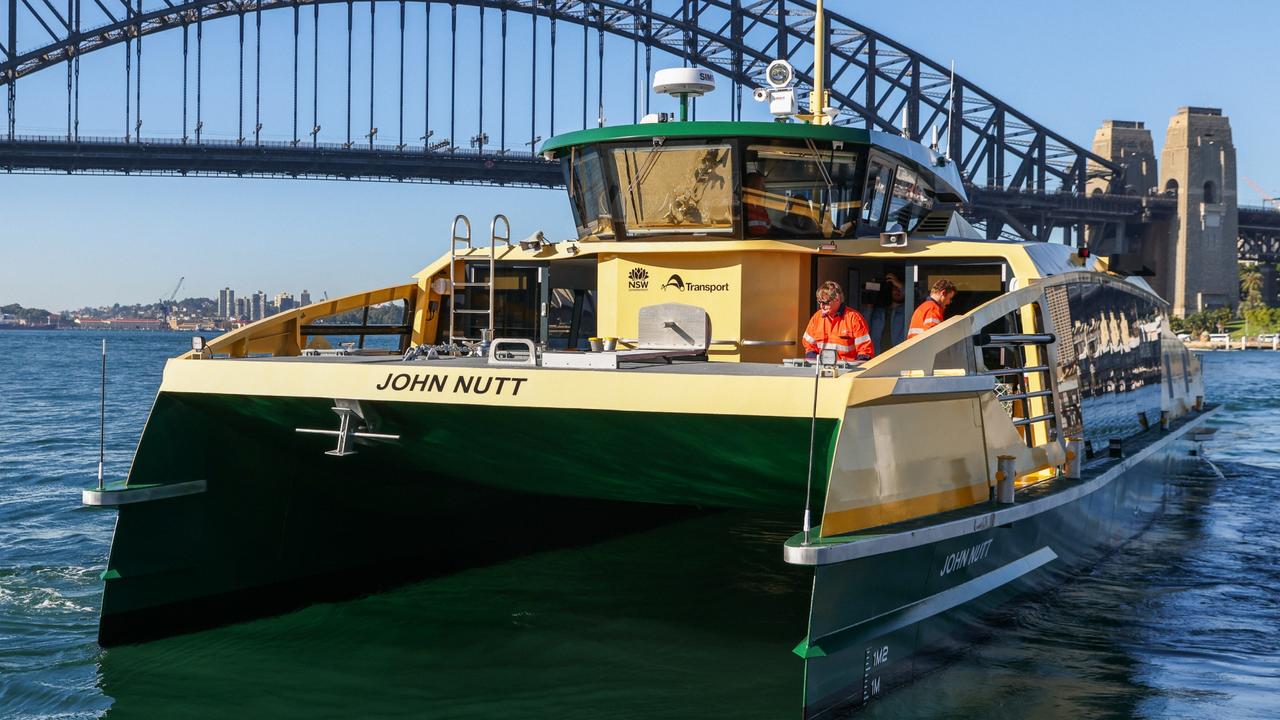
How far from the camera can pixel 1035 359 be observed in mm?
9172

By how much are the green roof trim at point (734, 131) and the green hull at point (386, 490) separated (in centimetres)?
269

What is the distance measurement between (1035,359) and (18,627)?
25.5 ft

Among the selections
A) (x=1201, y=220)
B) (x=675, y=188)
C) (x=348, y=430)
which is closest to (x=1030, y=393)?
(x=675, y=188)

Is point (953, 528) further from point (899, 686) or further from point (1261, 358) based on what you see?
point (1261, 358)

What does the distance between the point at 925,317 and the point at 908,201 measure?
2.06m

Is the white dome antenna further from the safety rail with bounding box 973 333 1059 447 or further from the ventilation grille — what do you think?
the safety rail with bounding box 973 333 1059 447

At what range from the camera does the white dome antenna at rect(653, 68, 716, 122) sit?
387 inches

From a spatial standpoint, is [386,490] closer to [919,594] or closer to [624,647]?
[624,647]

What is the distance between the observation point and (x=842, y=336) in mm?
8469

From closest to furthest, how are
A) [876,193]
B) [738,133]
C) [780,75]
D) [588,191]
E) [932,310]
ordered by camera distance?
[932,310] → [738,133] → [876,193] → [588,191] → [780,75]

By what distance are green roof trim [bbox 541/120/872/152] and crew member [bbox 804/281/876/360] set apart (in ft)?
4.04

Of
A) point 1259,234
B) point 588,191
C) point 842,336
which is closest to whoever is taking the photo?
point 842,336

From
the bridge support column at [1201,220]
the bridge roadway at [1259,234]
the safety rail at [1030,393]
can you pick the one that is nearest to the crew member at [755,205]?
the safety rail at [1030,393]

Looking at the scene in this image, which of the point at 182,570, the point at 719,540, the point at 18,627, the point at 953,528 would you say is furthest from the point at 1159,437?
the point at 18,627
